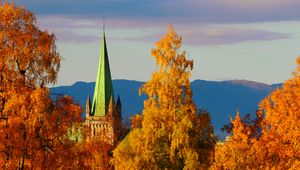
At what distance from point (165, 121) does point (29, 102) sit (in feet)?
37.5

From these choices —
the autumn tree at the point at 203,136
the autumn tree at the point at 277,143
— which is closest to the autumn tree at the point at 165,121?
the autumn tree at the point at 203,136

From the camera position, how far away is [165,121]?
55.7 meters

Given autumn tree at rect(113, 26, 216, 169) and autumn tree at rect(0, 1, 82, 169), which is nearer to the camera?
autumn tree at rect(0, 1, 82, 169)

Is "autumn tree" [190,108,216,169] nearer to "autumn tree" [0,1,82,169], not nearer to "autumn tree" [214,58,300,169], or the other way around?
"autumn tree" [214,58,300,169]

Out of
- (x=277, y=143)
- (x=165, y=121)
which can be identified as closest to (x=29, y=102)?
(x=165, y=121)

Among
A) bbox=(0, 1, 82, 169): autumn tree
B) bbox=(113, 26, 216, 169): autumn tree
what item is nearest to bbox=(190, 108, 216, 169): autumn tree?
bbox=(113, 26, 216, 169): autumn tree

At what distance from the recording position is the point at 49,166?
4881 centimetres

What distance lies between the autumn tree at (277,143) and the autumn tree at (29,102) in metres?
15.3

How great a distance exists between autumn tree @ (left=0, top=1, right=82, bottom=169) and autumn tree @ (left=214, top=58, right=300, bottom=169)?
15.3m

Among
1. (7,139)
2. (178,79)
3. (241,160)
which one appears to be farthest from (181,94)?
(7,139)

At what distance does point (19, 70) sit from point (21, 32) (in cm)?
224

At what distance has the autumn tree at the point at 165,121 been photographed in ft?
181

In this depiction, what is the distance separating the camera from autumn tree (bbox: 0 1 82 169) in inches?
1863

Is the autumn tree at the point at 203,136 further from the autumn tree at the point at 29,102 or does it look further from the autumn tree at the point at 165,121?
the autumn tree at the point at 29,102
